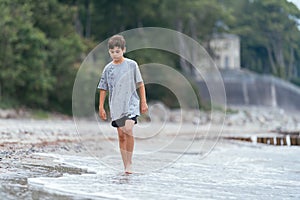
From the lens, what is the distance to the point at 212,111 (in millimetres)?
33469

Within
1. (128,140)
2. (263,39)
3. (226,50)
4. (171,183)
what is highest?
(263,39)

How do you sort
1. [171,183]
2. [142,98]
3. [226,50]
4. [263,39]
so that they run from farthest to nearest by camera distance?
[226,50]
[263,39]
[142,98]
[171,183]

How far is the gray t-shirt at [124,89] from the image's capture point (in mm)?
6492

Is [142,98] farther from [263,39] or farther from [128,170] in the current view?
[263,39]

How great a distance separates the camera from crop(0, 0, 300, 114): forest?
22.3 meters

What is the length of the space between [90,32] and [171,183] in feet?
102

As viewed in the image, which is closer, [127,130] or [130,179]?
[130,179]

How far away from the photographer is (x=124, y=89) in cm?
651

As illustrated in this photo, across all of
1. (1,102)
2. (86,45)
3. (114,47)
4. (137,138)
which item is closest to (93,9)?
(86,45)

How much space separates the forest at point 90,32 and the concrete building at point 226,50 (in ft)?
2.08

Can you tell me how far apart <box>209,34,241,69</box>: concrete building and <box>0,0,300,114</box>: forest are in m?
0.63

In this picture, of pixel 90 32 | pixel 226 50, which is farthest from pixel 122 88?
pixel 226 50

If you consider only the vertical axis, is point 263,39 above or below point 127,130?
above

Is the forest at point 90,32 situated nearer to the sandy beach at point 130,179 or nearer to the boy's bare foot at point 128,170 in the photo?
the sandy beach at point 130,179
